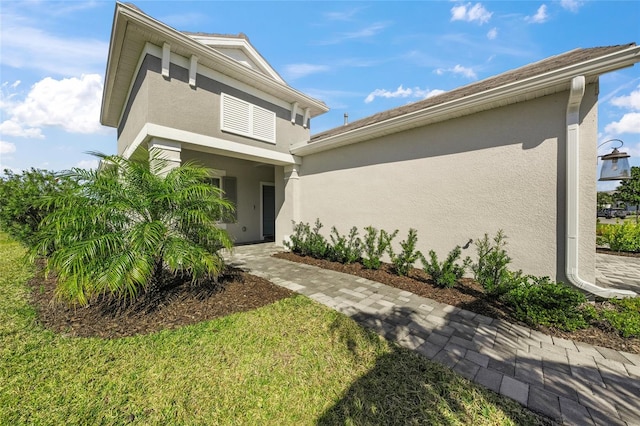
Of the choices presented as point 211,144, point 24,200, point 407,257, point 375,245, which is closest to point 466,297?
point 407,257

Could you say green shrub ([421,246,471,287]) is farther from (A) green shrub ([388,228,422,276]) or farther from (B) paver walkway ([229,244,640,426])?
(B) paver walkway ([229,244,640,426])

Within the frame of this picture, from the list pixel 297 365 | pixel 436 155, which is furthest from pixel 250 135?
pixel 297 365

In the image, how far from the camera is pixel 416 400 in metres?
2.04

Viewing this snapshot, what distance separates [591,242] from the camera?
3.53 meters

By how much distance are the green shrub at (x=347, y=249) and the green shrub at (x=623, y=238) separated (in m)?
9.07

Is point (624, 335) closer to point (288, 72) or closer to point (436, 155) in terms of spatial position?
point (436, 155)

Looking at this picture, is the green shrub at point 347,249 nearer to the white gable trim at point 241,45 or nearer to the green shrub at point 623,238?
the white gable trim at point 241,45

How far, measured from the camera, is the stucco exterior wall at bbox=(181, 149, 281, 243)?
31.9 ft

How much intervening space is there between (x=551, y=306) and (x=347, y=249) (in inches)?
163

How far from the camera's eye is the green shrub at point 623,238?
7758 mm

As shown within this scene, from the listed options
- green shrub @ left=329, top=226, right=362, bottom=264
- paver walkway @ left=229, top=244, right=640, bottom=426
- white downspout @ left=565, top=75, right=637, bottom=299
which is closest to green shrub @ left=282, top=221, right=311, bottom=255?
green shrub @ left=329, top=226, right=362, bottom=264

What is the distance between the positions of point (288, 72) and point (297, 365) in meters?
10.6

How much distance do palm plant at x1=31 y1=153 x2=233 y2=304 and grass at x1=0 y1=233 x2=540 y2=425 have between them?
739mm

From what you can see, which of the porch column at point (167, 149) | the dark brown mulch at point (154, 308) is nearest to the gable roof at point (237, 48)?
the porch column at point (167, 149)
